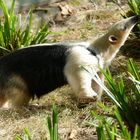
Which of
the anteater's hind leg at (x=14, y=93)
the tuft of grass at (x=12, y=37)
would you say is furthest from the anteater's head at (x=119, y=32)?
the tuft of grass at (x=12, y=37)

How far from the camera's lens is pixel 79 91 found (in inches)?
200

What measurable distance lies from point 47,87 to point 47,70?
193mm

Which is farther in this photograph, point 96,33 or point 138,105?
point 96,33

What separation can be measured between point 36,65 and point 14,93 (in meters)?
0.36

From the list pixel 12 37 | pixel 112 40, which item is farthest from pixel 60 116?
pixel 12 37

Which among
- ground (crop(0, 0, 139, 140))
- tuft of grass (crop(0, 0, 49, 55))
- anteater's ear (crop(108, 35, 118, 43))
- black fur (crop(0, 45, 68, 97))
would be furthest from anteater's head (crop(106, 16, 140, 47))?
tuft of grass (crop(0, 0, 49, 55))

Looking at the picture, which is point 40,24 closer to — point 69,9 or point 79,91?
point 69,9

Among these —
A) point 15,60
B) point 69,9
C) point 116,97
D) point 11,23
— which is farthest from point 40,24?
point 116,97

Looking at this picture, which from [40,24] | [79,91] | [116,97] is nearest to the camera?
[116,97]

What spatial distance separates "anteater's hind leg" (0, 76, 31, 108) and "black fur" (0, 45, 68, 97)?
0.04 m

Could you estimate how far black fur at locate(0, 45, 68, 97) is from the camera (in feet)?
17.3

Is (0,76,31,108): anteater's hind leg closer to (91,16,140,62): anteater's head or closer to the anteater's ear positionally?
(91,16,140,62): anteater's head

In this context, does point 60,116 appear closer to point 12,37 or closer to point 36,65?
point 36,65

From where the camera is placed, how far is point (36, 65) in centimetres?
532
